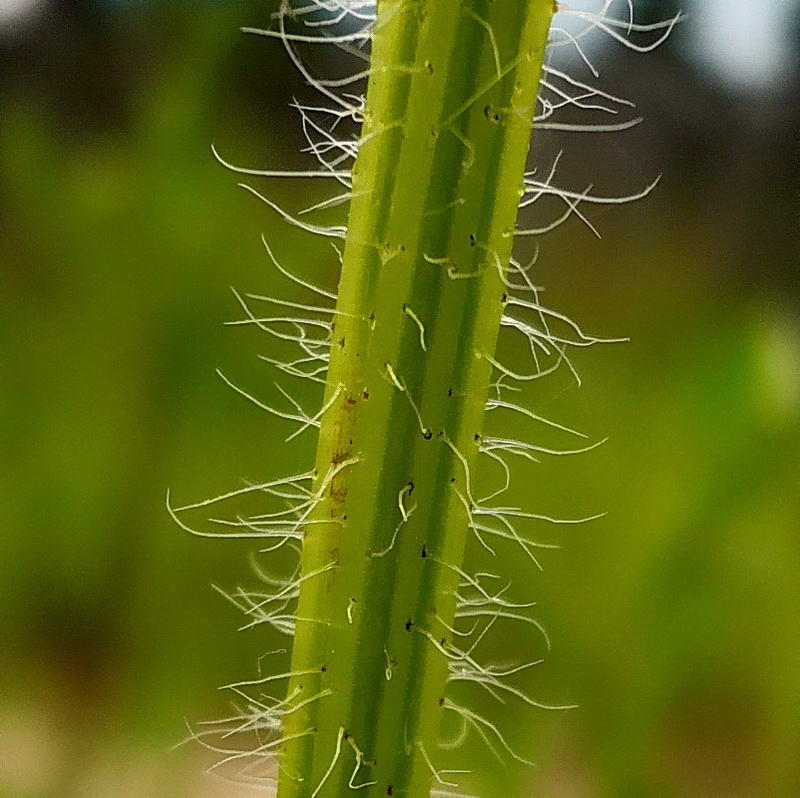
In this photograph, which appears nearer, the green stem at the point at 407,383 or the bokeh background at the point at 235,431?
the green stem at the point at 407,383

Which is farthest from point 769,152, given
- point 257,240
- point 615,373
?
point 257,240

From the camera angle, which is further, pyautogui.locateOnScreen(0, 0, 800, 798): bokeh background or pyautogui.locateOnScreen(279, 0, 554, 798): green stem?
pyautogui.locateOnScreen(0, 0, 800, 798): bokeh background

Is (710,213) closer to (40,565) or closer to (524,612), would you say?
(524,612)

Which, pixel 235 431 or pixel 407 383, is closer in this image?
pixel 407 383
